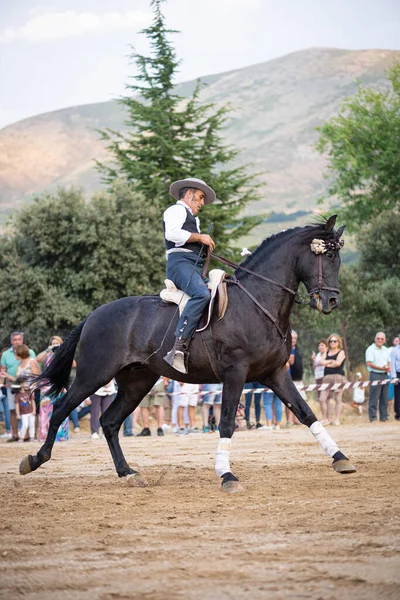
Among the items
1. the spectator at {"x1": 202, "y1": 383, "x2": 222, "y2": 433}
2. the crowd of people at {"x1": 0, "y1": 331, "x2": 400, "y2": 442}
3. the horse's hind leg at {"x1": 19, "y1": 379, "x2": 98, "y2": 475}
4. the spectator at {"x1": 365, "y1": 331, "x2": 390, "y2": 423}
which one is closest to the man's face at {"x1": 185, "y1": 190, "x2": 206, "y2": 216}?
the horse's hind leg at {"x1": 19, "y1": 379, "x2": 98, "y2": 475}

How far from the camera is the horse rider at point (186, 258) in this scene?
9609mm

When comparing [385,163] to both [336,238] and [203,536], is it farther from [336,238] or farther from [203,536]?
[203,536]

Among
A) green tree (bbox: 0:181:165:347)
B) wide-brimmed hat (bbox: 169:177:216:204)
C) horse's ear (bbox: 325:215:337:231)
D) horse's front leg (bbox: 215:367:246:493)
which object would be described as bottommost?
horse's front leg (bbox: 215:367:246:493)

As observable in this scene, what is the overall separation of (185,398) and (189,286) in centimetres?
1163

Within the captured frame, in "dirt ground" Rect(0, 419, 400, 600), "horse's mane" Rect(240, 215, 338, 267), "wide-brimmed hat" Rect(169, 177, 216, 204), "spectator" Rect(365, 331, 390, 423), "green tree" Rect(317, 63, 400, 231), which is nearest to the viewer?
"dirt ground" Rect(0, 419, 400, 600)

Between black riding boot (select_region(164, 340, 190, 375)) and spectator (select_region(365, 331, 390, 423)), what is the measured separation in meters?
13.3

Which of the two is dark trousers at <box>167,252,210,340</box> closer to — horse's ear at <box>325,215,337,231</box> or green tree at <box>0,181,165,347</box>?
horse's ear at <box>325,215,337,231</box>

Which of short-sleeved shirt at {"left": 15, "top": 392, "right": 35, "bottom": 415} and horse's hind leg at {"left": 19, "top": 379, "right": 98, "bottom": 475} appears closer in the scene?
horse's hind leg at {"left": 19, "top": 379, "right": 98, "bottom": 475}

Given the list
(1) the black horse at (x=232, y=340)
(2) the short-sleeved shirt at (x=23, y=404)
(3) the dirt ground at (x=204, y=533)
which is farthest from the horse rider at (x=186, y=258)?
(2) the short-sleeved shirt at (x=23, y=404)

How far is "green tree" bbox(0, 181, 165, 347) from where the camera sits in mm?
30312

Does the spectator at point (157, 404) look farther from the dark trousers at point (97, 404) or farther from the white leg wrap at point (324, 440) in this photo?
the white leg wrap at point (324, 440)

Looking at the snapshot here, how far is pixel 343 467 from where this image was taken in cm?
938

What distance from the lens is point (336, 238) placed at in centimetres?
984

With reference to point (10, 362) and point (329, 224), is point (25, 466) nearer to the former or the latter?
point (329, 224)
